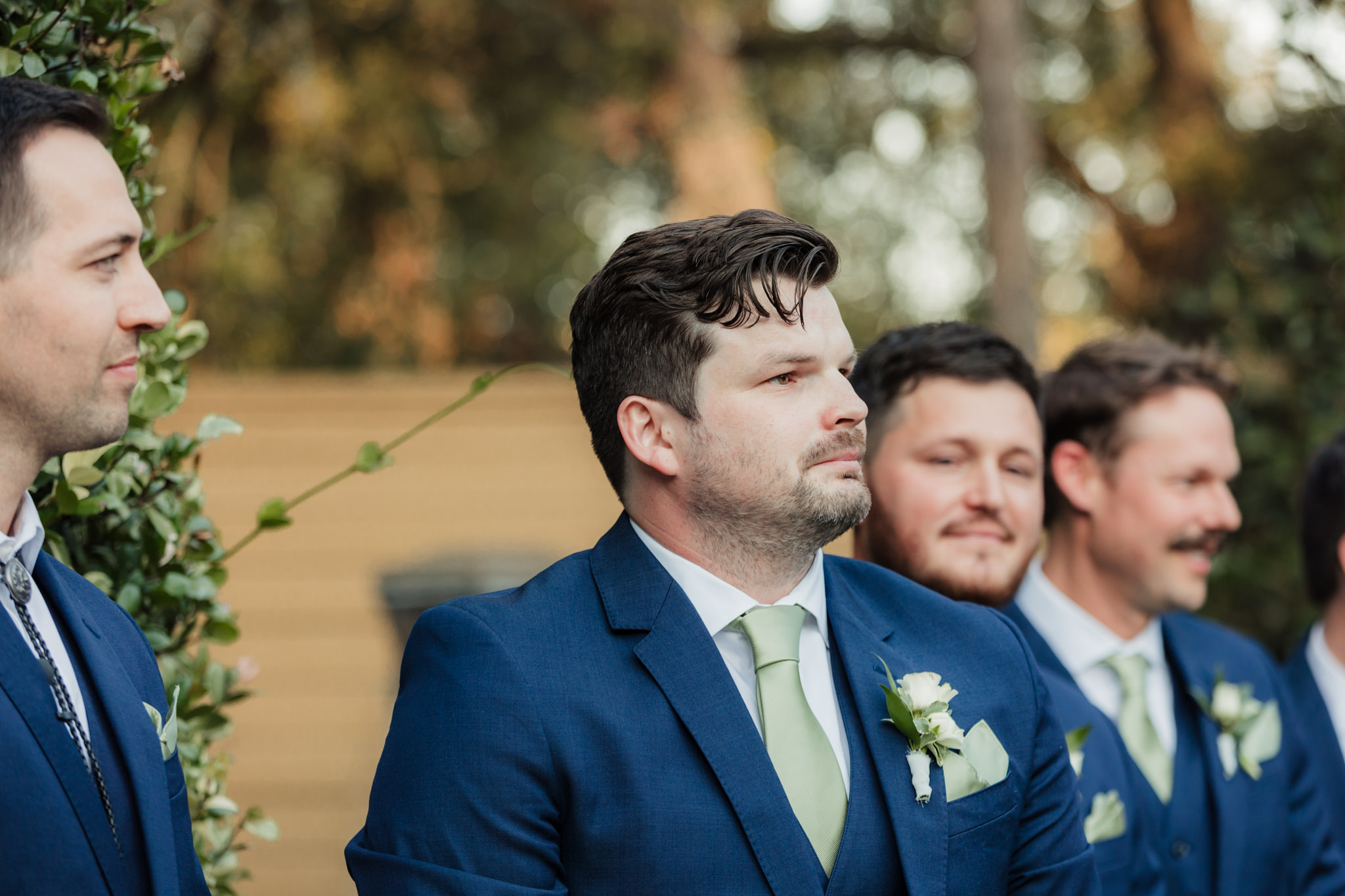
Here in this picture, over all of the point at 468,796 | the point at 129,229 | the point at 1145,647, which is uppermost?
the point at 129,229

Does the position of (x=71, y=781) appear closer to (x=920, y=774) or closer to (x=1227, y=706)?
(x=920, y=774)

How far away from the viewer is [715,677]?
6.91ft

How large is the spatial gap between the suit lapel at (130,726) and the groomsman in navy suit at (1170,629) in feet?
7.14

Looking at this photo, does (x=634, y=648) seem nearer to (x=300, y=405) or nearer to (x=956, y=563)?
(x=956, y=563)

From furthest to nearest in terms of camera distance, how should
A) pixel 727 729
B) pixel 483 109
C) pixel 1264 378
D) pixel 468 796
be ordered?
pixel 483 109
pixel 1264 378
pixel 727 729
pixel 468 796

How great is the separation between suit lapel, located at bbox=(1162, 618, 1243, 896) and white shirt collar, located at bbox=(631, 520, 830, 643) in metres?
1.43

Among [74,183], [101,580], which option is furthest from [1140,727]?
[74,183]

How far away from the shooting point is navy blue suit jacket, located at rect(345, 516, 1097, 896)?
193cm

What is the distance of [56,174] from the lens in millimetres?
1773

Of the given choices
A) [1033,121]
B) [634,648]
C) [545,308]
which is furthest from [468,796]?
[545,308]

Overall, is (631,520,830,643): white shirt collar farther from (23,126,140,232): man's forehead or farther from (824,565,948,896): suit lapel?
(23,126,140,232): man's forehead

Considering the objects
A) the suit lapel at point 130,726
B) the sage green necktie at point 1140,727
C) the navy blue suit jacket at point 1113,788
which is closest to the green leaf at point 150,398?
the suit lapel at point 130,726

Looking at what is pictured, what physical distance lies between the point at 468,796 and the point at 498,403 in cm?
588

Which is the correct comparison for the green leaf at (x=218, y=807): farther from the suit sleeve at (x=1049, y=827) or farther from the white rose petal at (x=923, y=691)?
the suit sleeve at (x=1049, y=827)
